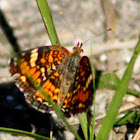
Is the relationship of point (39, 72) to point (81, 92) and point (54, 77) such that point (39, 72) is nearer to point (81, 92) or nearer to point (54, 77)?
point (54, 77)

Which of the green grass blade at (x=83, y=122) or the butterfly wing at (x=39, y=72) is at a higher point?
the butterfly wing at (x=39, y=72)

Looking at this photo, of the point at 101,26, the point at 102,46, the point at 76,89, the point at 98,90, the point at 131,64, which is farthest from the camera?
the point at 101,26

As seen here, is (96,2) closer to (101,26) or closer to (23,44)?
(101,26)

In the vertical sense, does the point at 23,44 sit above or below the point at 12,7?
below

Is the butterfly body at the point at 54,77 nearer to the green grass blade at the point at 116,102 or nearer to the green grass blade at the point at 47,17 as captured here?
the green grass blade at the point at 47,17

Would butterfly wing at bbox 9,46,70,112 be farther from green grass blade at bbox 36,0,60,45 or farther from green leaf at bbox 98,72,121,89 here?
green leaf at bbox 98,72,121,89

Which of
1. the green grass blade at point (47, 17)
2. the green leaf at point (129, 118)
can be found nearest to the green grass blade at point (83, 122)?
the green leaf at point (129, 118)

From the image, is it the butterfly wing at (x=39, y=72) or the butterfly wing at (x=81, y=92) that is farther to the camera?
the butterfly wing at (x=39, y=72)

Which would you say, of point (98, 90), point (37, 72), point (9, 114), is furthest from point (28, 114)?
point (98, 90)
